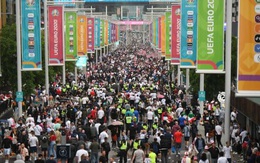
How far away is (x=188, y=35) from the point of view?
3609cm

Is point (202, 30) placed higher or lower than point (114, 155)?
higher

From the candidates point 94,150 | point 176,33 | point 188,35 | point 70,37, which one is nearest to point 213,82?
point 176,33

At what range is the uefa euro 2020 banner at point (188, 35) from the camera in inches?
1377

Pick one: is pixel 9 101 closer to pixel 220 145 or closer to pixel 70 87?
pixel 70 87

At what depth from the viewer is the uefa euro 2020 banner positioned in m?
35.0

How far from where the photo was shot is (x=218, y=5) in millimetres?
27750

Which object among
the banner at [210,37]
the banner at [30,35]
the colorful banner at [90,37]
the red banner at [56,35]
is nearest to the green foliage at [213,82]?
the red banner at [56,35]

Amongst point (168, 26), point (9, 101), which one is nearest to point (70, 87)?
point (168, 26)

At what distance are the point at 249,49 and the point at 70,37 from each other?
31949 millimetres

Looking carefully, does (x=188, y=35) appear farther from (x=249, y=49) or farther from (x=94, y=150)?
(x=249, y=49)

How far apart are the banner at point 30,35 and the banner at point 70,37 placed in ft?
52.0

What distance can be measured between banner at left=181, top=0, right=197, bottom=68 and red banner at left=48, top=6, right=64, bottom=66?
9000 mm

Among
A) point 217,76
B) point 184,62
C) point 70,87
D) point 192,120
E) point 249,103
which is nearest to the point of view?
point 249,103

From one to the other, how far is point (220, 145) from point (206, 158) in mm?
8312
